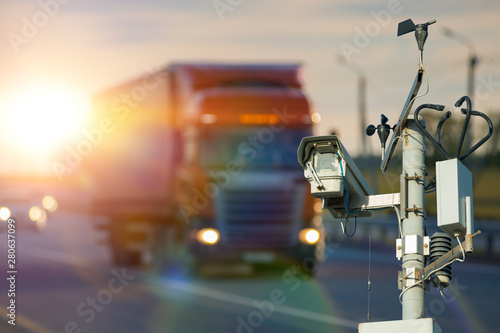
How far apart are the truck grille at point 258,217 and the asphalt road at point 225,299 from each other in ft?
2.74

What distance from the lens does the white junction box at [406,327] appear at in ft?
17.7

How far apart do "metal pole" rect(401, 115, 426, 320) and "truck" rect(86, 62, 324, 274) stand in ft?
42.5

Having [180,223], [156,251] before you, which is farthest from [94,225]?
[180,223]

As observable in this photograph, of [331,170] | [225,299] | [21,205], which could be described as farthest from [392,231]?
[331,170]

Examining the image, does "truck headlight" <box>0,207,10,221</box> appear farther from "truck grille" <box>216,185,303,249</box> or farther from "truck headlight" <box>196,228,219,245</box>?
"truck grille" <box>216,185,303,249</box>

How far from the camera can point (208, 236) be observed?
761 inches

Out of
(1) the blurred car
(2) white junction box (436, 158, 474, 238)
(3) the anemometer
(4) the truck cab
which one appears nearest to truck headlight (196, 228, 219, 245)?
(4) the truck cab

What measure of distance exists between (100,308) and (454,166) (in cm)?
1047

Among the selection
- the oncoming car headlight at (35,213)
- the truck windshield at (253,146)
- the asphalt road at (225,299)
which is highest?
the truck windshield at (253,146)

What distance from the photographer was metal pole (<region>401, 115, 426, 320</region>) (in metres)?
A: 5.61

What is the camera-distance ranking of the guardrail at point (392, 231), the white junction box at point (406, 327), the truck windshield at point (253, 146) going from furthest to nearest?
the guardrail at point (392, 231), the truck windshield at point (253, 146), the white junction box at point (406, 327)

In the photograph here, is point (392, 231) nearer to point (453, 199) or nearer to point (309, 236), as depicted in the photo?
point (309, 236)

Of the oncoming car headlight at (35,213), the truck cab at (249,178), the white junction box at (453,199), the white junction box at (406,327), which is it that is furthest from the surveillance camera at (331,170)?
the oncoming car headlight at (35,213)

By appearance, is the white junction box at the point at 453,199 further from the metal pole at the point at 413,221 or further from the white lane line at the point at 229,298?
the white lane line at the point at 229,298
